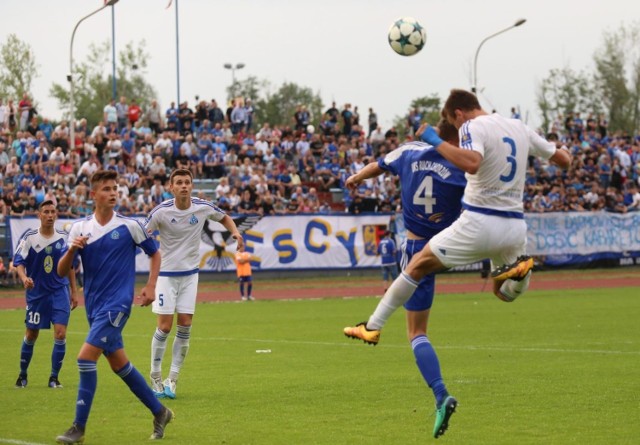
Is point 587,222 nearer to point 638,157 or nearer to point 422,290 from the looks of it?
point 638,157

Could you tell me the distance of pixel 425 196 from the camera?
9484mm

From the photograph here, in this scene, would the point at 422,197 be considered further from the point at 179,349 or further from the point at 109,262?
the point at 179,349

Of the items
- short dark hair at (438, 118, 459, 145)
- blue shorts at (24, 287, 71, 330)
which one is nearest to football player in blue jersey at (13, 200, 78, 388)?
blue shorts at (24, 287, 71, 330)

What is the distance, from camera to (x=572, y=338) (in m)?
18.5

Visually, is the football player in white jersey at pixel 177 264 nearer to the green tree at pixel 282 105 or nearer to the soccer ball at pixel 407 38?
the soccer ball at pixel 407 38

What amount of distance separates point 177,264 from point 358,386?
8.22 ft

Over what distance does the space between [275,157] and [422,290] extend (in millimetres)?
31096

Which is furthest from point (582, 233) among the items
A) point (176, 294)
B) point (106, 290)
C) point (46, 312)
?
point (106, 290)

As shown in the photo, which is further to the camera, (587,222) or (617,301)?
(587,222)

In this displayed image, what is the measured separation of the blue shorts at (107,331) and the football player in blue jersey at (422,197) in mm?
1960

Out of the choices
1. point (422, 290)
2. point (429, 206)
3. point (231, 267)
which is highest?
point (429, 206)

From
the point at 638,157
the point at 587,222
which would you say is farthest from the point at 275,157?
the point at 638,157

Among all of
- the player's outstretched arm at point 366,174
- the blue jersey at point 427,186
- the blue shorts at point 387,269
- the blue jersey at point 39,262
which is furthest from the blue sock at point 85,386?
the blue shorts at point 387,269

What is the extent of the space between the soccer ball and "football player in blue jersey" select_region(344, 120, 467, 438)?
992 centimetres
